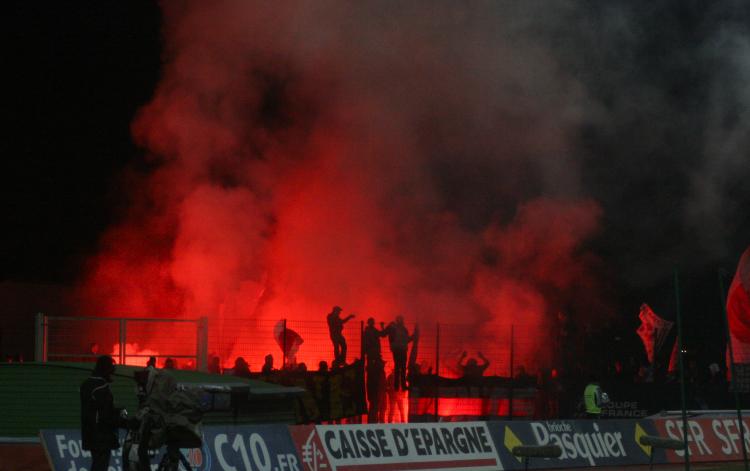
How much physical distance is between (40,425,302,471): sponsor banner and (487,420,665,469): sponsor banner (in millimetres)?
3444

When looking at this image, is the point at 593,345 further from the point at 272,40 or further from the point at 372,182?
the point at 272,40

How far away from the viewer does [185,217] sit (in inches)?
1214

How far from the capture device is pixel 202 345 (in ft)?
57.3

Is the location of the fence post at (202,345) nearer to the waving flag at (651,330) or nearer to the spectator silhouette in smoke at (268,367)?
the spectator silhouette in smoke at (268,367)

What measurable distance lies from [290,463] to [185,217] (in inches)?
719

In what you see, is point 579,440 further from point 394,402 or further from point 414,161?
point 414,161

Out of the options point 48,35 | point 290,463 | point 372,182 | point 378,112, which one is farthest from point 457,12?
point 290,463

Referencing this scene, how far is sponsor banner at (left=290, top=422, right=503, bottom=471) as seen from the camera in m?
13.6

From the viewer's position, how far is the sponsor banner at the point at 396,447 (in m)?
13.6

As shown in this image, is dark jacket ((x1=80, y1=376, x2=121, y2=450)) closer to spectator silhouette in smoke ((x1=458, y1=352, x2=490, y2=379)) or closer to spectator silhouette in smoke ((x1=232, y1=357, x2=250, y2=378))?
spectator silhouette in smoke ((x1=232, y1=357, x2=250, y2=378))

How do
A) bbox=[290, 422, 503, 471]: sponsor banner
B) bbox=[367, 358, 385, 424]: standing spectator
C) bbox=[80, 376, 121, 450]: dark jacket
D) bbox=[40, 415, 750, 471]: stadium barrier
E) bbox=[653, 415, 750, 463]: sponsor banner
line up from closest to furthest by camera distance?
bbox=[80, 376, 121, 450]: dark jacket
bbox=[40, 415, 750, 471]: stadium barrier
bbox=[290, 422, 503, 471]: sponsor banner
bbox=[653, 415, 750, 463]: sponsor banner
bbox=[367, 358, 385, 424]: standing spectator

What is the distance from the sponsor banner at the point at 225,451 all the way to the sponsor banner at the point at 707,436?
6.67 metres

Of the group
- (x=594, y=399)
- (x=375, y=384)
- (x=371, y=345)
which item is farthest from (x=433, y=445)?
(x=371, y=345)

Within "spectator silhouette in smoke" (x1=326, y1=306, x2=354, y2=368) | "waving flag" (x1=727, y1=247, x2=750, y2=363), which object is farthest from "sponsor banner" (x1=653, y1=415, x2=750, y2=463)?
"waving flag" (x1=727, y1=247, x2=750, y2=363)
